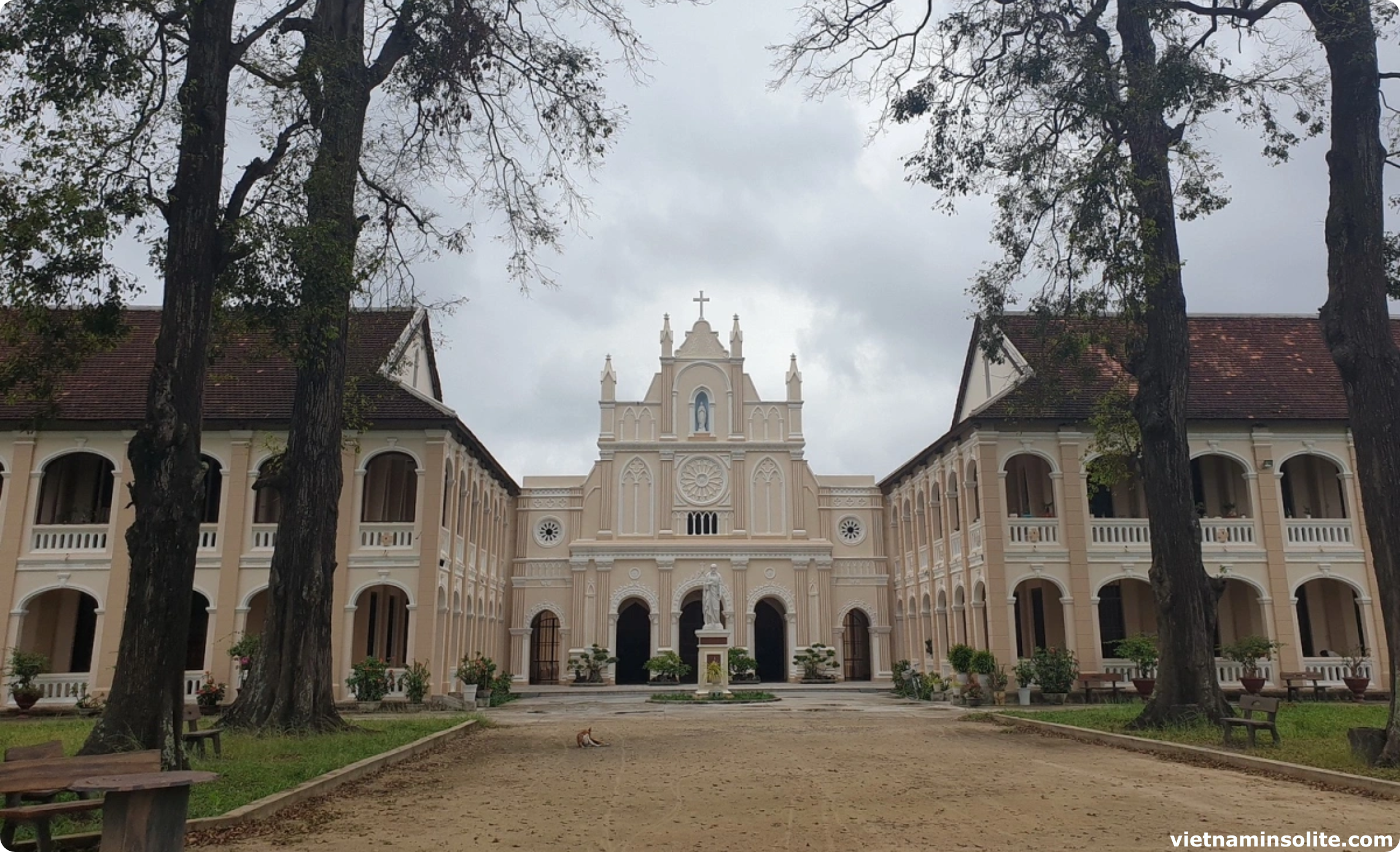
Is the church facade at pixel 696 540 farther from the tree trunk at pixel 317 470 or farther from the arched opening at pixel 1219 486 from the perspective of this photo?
the tree trunk at pixel 317 470

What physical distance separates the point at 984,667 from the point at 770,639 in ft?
48.7

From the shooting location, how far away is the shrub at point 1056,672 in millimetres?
19000

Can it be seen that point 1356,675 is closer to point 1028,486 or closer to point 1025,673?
point 1025,673

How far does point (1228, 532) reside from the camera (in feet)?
68.8

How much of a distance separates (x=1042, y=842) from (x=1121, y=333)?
37.3ft

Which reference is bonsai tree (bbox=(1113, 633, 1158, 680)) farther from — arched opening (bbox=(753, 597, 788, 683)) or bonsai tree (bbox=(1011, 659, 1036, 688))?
arched opening (bbox=(753, 597, 788, 683))

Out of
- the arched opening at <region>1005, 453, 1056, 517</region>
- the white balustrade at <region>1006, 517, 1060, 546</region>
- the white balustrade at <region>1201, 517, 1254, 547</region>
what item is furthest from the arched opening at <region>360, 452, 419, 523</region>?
the white balustrade at <region>1201, 517, 1254, 547</region>

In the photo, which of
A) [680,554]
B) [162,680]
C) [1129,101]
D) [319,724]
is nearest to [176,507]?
[162,680]

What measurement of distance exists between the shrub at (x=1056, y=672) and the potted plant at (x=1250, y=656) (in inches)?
122

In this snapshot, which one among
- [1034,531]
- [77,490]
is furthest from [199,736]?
[1034,531]

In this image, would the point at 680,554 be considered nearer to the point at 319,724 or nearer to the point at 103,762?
the point at 319,724

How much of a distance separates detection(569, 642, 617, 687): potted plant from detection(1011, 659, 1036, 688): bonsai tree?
15161 mm

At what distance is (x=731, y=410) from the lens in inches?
1382

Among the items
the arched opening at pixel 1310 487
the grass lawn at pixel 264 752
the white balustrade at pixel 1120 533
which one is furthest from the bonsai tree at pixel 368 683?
the arched opening at pixel 1310 487
